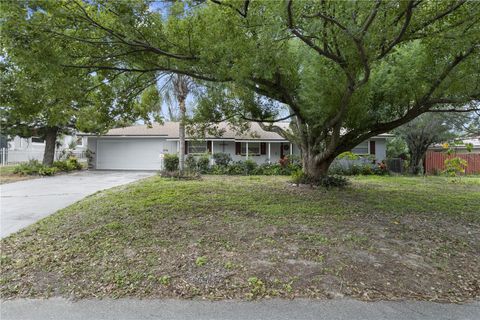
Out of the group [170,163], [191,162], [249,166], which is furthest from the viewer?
[191,162]

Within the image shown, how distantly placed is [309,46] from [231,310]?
524 centimetres

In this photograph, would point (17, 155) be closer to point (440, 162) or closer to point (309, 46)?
point (309, 46)

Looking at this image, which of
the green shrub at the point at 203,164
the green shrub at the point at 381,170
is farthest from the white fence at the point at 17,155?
the green shrub at the point at 381,170

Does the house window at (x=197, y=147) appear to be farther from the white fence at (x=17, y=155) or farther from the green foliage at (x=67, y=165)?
the white fence at (x=17, y=155)

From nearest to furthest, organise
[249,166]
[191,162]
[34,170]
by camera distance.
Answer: [34,170] < [249,166] < [191,162]

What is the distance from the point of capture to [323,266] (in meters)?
4.45

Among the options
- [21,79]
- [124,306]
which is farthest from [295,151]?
[124,306]

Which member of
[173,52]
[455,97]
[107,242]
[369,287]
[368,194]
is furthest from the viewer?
[368,194]

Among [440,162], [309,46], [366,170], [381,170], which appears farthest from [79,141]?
[440,162]

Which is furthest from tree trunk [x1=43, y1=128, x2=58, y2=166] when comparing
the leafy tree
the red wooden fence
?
the red wooden fence

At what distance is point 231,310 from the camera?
11.4 ft

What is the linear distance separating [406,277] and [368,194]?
674cm

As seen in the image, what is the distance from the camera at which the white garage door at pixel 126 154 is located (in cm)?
2359

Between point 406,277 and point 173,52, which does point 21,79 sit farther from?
point 406,277
